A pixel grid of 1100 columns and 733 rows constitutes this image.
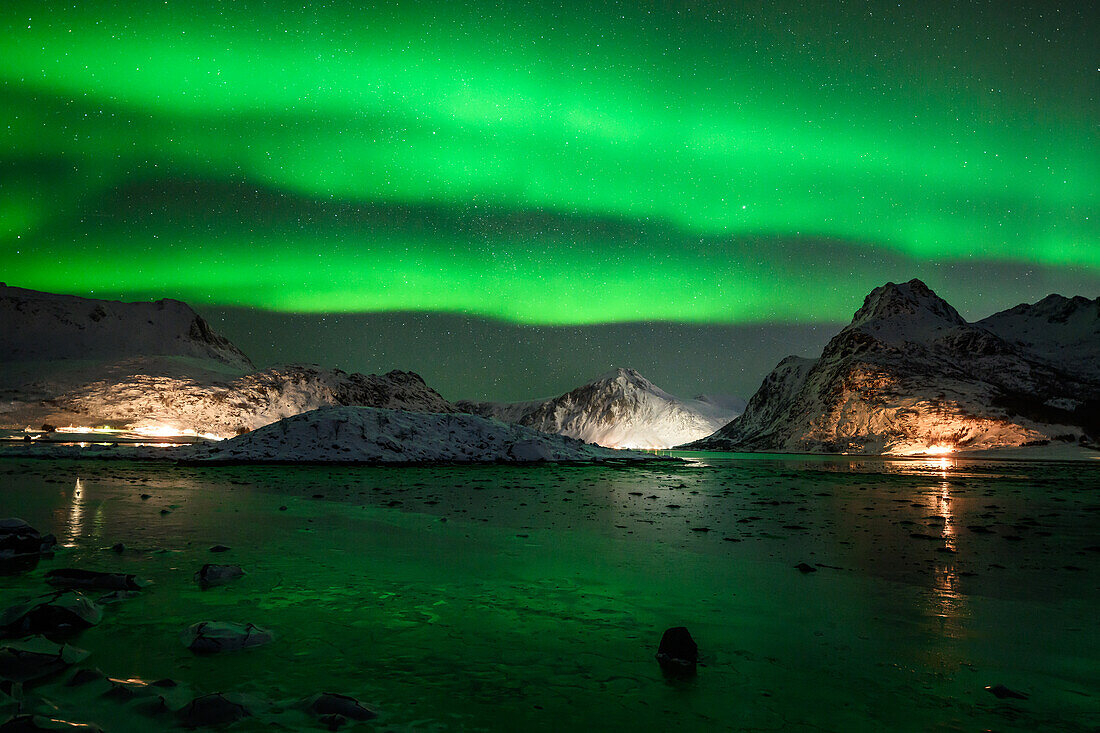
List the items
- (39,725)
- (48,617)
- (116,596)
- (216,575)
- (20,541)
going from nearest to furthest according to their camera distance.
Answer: (39,725) < (48,617) < (116,596) < (216,575) < (20,541)

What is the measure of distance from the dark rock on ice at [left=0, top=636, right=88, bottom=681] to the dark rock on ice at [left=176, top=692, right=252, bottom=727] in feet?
5.33

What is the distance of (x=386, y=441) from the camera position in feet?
157

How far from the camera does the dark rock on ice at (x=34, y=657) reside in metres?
4.89

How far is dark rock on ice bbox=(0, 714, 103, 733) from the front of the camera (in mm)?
3676

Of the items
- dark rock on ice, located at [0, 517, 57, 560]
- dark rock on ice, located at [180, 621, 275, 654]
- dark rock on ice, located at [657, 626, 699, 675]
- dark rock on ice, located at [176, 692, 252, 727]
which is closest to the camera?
dark rock on ice, located at [176, 692, 252, 727]

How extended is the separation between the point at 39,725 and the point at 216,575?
469cm

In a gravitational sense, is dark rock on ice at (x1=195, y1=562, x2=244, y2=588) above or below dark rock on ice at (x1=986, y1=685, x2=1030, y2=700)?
below

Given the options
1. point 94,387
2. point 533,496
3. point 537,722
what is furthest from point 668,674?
point 94,387

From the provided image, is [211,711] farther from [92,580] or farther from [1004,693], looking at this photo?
[1004,693]

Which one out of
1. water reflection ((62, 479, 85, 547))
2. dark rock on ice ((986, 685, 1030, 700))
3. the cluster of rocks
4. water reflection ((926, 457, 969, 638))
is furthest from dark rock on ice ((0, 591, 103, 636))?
water reflection ((926, 457, 969, 638))

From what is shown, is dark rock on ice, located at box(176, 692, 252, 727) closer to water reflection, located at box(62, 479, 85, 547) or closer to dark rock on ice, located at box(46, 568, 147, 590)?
dark rock on ice, located at box(46, 568, 147, 590)

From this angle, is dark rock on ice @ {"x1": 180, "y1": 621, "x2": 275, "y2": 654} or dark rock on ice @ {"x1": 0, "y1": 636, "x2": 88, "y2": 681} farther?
dark rock on ice @ {"x1": 180, "y1": 621, "x2": 275, "y2": 654}

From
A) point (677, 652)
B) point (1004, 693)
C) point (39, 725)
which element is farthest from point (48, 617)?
point (1004, 693)

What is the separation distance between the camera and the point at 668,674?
5.24m
